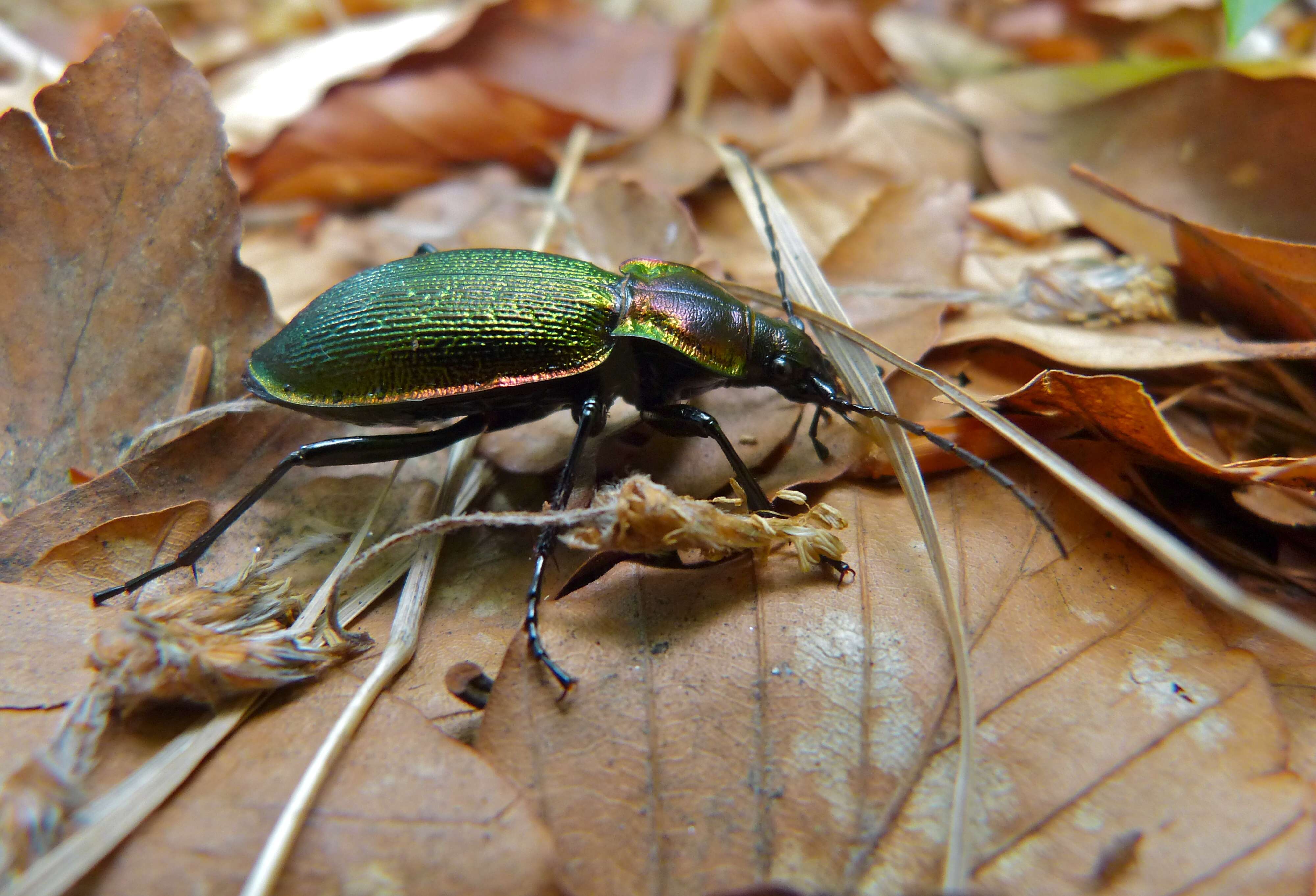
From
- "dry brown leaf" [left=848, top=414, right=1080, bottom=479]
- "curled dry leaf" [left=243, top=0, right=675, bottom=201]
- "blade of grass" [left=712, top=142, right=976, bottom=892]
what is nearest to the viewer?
"blade of grass" [left=712, top=142, right=976, bottom=892]

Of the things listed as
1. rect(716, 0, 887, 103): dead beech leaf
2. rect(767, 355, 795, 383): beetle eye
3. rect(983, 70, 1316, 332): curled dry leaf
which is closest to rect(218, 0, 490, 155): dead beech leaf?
rect(716, 0, 887, 103): dead beech leaf

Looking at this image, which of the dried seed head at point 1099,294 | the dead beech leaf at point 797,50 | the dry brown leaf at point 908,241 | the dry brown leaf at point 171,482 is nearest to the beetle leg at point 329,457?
the dry brown leaf at point 171,482

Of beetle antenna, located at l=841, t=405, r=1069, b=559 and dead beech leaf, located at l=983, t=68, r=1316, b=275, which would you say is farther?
dead beech leaf, located at l=983, t=68, r=1316, b=275

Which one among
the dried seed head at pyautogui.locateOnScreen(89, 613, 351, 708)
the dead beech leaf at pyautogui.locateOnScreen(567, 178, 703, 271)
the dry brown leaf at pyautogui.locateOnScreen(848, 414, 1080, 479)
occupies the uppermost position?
the dead beech leaf at pyautogui.locateOnScreen(567, 178, 703, 271)

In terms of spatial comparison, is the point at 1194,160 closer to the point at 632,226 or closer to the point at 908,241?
the point at 908,241

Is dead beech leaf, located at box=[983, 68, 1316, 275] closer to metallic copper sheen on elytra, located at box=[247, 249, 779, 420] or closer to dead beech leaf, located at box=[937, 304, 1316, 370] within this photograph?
dead beech leaf, located at box=[937, 304, 1316, 370]

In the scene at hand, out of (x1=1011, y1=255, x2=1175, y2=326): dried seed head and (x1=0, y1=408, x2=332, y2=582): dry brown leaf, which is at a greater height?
(x1=1011, y1=255, x2=1175, y2=326): dried seed head
